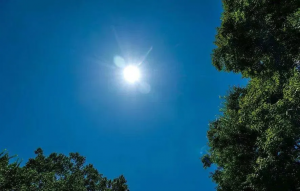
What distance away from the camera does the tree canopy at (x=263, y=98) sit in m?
8.21

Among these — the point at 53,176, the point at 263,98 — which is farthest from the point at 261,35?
the point at 53,176

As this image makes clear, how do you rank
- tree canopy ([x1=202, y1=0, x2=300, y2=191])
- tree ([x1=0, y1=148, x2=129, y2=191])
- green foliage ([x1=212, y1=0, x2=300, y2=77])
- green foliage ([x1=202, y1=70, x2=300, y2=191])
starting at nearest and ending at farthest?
green foliage ([x1=202, y1=70, x2=300, y2=191]) → tree canopy ([x1=202, y1=0, x2=300, y2=191]) → green foliage ([x1=212, y1=0, x2=300, y2=77]) → tree ([x1=0, y1=148, x2=129, y2=191])

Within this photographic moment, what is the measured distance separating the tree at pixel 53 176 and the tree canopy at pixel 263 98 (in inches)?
732

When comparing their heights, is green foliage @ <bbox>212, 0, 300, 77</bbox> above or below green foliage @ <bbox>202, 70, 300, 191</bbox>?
above

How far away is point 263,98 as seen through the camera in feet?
30.5

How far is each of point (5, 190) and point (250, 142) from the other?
21.6 meters

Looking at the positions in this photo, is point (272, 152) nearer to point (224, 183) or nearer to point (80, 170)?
point (224, 183)

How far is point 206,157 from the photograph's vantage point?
16391 mm

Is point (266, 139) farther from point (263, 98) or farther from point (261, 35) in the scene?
point (261, 35)

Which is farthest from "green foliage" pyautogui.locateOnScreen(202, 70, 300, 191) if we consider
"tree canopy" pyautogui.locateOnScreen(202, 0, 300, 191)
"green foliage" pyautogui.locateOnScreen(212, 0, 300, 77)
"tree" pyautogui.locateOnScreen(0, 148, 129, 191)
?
"tree" pyautogui.locateOnScreen(0, 148, 129, 191)

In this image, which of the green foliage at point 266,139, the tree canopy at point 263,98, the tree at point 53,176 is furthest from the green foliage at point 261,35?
the tree at point 53,176

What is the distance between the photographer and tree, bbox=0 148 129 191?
1650 cm

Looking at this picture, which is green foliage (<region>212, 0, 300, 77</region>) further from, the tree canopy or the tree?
the tree

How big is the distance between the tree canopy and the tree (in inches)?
732
